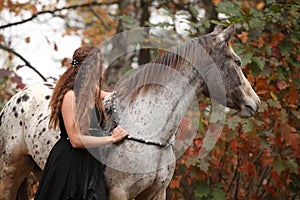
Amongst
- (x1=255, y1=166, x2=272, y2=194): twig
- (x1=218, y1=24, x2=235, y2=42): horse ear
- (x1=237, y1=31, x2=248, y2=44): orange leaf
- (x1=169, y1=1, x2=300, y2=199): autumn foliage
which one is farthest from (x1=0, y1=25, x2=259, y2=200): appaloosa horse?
(x1=255, y1=166, x2=272, y2=194): twig

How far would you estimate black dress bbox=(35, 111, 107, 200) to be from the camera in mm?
3021

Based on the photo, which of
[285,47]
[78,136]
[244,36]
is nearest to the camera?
[78,136]

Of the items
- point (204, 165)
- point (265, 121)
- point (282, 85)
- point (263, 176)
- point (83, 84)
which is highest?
point (83, 84)

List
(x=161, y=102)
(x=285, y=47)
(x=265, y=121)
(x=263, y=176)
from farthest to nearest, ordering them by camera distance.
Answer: (x=263, y=176), (x=265, y=121), (x=285, y=47), (x=161, y=102)

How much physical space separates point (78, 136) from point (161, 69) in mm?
644

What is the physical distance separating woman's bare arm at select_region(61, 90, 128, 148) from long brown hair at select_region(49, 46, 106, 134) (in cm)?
3

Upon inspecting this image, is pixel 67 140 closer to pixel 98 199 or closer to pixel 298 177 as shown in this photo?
pixel 98 199

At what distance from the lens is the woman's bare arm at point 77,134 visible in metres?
2.97

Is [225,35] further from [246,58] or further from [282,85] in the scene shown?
[282,85]

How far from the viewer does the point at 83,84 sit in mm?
3035

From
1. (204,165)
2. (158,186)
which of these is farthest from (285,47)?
(158,186)

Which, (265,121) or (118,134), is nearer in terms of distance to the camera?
(118,134)

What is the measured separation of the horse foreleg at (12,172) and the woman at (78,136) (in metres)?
0.82

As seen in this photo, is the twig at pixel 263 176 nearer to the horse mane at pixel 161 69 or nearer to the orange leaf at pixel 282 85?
the orange leaf at pixel 282 85
